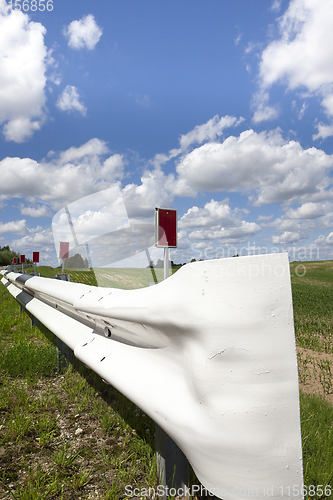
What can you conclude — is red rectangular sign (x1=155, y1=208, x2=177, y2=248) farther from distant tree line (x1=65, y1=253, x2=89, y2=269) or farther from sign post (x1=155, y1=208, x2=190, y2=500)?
sign post (x1=155, y1=208, x2=190, y2=500)

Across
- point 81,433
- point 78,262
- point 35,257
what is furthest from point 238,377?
point 35,257

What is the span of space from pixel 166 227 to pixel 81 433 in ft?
7.05

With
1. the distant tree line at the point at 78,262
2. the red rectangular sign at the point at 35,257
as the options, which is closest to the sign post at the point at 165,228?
the distant tree line at the point at 78,262

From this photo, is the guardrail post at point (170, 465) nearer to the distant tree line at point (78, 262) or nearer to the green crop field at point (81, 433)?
the green crop field at point (81, 433)

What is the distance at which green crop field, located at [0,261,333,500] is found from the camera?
1816mm

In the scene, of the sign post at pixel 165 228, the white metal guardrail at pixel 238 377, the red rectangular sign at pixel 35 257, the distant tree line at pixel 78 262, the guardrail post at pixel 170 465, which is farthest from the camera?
the red rectangular sign at pixel 35 257

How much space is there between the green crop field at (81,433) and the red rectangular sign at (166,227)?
0.45 m

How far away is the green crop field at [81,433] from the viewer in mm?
1816

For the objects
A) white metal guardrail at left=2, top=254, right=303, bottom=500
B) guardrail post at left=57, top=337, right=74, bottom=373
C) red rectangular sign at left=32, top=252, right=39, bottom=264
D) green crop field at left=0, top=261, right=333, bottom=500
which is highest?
red rectangular sign at left=32, top=252, right=39, bottom=264

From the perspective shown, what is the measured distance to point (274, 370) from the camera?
990 mm

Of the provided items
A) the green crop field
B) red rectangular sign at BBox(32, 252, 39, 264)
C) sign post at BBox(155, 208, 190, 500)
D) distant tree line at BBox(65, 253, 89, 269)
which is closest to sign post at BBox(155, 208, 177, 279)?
the green crop field

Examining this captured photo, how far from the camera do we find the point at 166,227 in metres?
3.52

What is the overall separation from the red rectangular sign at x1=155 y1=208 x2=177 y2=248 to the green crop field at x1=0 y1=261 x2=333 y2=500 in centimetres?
45

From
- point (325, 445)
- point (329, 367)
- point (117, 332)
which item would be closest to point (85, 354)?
point (117, 332)
